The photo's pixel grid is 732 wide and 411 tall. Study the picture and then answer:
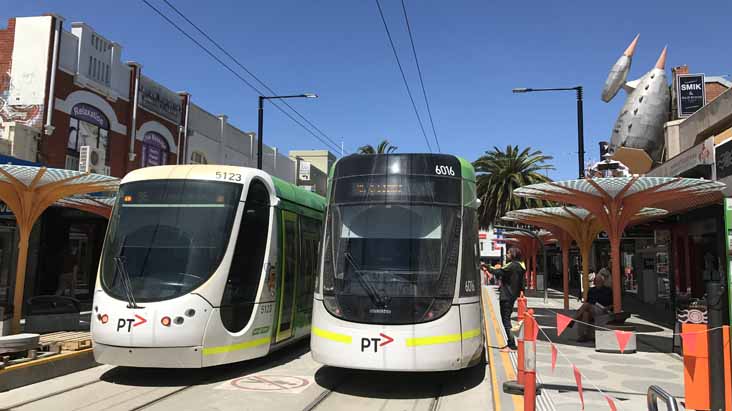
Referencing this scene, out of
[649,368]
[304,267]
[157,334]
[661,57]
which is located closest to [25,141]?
[304,267]

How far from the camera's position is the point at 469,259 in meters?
7.69

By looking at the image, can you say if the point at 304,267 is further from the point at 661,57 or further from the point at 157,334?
the point at 661,57

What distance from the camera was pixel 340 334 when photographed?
716cm

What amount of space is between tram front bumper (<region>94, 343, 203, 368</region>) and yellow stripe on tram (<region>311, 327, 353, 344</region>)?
5.11 feet

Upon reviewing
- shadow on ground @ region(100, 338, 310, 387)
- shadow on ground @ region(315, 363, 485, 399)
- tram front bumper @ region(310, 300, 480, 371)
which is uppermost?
tram front bumper @ region(310, 300, 480, 371)

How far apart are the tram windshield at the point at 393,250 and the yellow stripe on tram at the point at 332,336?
0.85ft

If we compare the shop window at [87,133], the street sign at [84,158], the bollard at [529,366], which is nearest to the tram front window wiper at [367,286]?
the bollard at [529,366]

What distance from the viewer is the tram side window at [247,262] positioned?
7.85 metres

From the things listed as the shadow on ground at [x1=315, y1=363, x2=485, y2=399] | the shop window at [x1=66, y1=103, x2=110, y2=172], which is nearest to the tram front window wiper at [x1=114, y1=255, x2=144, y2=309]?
the shadow on ground at [x1=315, y1=363, x2=485, y2=399]

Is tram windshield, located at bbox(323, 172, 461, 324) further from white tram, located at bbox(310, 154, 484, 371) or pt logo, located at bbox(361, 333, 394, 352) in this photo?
pt logo, located at bbox(361, 333, 394, 352)

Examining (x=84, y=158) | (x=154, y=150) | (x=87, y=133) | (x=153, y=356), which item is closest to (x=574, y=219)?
(x=153, y=356)

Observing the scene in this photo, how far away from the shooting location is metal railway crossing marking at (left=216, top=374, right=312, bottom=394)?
24.7 feet

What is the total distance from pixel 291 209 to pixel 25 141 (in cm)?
1034

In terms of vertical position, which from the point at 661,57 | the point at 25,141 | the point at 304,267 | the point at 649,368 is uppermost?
the point at 661,57
